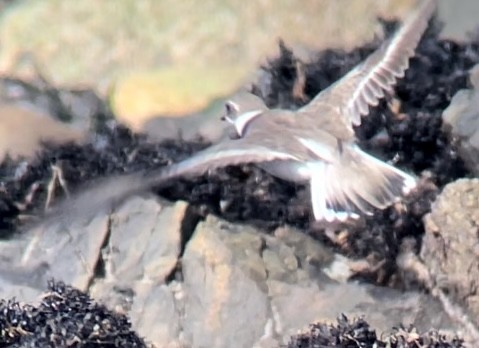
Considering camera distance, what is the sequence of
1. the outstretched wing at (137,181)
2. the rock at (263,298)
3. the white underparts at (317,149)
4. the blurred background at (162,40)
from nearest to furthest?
the rock at (263,298)
the outstretched wing at (137,181)
the white underparts at (317,149)
the blurred background at (162,40)

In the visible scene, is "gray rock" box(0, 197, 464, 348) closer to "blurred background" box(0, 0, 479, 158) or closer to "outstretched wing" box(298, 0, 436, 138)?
"outstretched wing" box(298, 0, 436, 138)

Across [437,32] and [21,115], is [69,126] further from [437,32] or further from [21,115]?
[437,32]

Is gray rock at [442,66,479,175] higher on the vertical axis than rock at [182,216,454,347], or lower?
higher

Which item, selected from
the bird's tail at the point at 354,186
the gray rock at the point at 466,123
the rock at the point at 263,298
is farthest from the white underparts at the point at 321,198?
the gray rock at the point at 466,123

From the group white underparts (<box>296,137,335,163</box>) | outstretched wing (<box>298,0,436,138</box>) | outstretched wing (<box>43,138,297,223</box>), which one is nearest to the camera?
outstretched wing (<box>43,138,297,223</box>)

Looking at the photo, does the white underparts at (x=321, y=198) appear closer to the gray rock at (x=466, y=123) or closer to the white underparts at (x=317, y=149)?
the white underparts at (x=317, y=149)

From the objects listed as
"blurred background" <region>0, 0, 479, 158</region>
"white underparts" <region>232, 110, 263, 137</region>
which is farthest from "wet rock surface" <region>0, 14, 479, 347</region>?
"blurred background" <region>0, 0, 479, 158</region>
